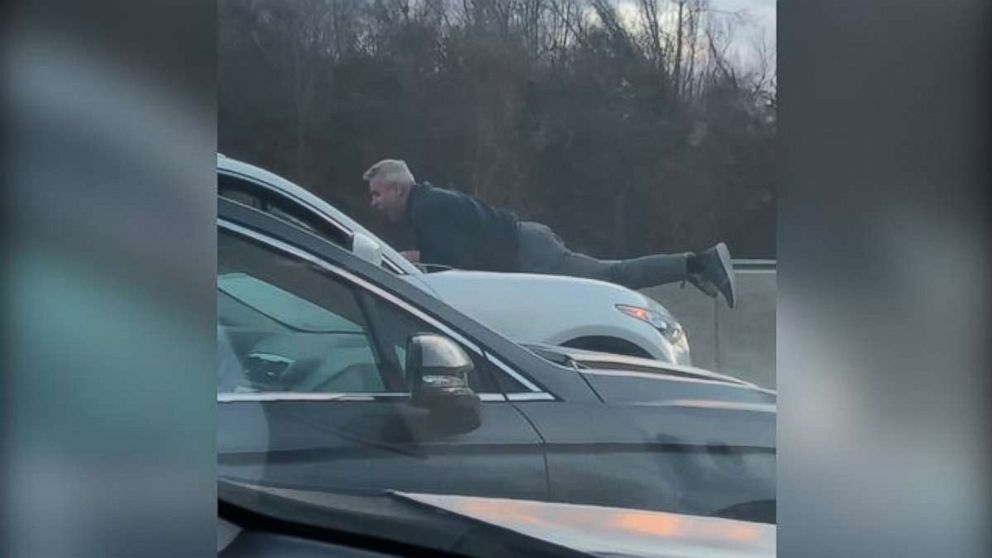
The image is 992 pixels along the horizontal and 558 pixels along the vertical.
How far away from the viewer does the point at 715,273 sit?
3.56m

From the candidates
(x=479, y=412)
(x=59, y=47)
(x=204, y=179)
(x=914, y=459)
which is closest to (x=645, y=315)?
(x=479, y=412)

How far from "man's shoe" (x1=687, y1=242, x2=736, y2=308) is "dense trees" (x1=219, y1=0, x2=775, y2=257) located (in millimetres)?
33

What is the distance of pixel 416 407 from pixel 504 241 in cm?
50

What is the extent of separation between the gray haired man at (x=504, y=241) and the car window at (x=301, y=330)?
0.24 m

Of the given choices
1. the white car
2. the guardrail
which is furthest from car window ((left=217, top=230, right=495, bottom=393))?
the guardrail

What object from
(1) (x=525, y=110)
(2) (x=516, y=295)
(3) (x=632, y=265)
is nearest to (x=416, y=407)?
(2) (x=516, y=295)

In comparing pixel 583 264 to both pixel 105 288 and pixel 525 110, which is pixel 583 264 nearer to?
pixel 525 110

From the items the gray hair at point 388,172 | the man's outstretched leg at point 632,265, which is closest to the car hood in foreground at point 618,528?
the man's outstretched leg at point 632,265

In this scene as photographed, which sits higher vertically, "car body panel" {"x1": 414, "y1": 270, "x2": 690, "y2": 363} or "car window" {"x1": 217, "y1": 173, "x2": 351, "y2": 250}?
"car window" {"x1": 217, "y1": 173, "x2": 351, "y2": 250}

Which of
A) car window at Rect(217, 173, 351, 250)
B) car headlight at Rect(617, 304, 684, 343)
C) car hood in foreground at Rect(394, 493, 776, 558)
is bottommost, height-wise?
car hood in foreground at Rect(394, 493, 776, 558)

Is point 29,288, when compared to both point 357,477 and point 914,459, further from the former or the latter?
point 914,459

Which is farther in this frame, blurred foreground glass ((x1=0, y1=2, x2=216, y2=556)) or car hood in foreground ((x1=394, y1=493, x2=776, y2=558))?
car hood in foreground ((x1=394, y1=493, x2=776, y2=558))

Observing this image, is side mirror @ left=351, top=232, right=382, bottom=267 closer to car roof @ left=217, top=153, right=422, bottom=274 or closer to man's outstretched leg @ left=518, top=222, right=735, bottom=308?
car roof @ left=217, top=153, right=422, bottom=274

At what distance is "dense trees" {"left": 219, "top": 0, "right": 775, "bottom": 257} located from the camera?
3.53m
